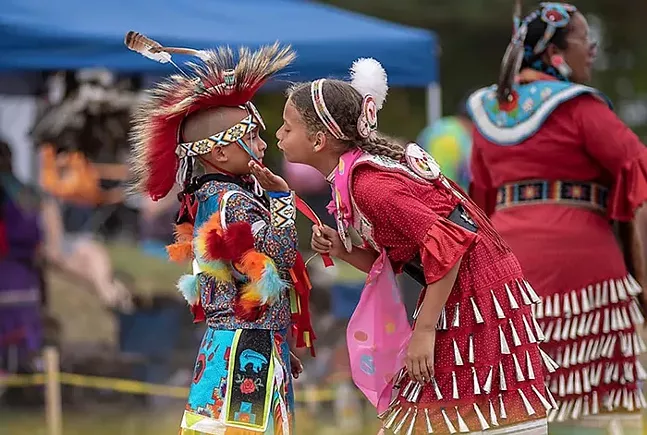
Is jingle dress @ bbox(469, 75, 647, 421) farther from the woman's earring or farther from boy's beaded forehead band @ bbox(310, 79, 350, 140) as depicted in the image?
boy's beaded forehead band @ bbox(310, 79, 350, 140)

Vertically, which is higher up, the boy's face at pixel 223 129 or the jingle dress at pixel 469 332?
the boy's face at pixel 223 129

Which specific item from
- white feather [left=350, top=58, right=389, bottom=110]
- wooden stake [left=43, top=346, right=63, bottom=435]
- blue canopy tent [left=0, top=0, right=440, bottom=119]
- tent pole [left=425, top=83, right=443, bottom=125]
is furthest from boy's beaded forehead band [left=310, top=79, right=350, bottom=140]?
tent pole [left=425, top=83, right=443, bottom=125]

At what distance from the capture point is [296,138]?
11.3ft

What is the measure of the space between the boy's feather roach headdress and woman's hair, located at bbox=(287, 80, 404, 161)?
0.29 metres

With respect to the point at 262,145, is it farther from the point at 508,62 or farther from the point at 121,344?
the point at 121,344

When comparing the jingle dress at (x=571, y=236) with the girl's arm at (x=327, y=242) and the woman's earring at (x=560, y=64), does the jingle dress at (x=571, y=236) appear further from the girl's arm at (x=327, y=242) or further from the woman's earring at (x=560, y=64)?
the girl's arm at (x=327, y=242)

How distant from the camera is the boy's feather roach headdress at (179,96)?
3637 millimetres

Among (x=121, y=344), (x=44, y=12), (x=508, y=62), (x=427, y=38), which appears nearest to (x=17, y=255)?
(x=121, y=344)

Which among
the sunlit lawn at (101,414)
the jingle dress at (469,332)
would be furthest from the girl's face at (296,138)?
the sunlit lawn at (101,414)

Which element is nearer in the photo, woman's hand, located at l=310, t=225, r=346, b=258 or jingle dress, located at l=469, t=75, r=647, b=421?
woman's hand, located at l=310, t=225, r=346, b=258

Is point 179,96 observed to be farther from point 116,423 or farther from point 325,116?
point 116,423

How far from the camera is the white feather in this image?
3.42 metres

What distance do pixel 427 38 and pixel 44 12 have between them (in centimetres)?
207

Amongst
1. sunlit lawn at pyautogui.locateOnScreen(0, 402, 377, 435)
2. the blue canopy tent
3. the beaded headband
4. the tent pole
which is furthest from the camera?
the tent pole
